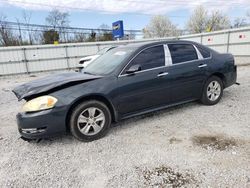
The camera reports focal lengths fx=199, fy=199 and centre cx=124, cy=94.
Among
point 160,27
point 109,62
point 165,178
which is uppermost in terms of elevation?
point 160,27

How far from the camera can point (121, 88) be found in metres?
3.46

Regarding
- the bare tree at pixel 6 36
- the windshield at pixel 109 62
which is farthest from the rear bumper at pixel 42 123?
the bare tree at pixel 6 36

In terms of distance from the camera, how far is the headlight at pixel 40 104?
2.98 meters

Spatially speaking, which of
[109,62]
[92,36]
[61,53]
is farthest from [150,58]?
[92,36]

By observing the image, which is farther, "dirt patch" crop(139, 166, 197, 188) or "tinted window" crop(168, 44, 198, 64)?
"tinted window" crop(168, 44, 198, 64)

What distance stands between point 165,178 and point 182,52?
278cm

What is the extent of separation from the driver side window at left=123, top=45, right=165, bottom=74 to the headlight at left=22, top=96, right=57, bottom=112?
1.41 meters

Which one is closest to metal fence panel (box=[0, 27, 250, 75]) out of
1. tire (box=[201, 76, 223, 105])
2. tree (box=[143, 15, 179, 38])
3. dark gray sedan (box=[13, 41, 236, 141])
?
tire (box=[201, 76, 223, 105])

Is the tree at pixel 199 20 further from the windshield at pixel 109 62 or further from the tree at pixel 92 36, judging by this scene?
the windshield at pixel 109 62

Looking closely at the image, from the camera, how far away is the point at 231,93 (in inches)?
217

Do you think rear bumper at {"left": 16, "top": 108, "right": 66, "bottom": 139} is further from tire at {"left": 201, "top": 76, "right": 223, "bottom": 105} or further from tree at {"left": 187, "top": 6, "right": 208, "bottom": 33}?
tree at {"left": 187, "top": 6, "right": 208, "bottom": 33}

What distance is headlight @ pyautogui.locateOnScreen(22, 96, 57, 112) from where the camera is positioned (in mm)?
2977

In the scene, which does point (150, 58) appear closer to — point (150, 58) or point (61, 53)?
point (150, 58)

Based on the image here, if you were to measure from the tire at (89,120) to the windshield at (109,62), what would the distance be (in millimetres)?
709
